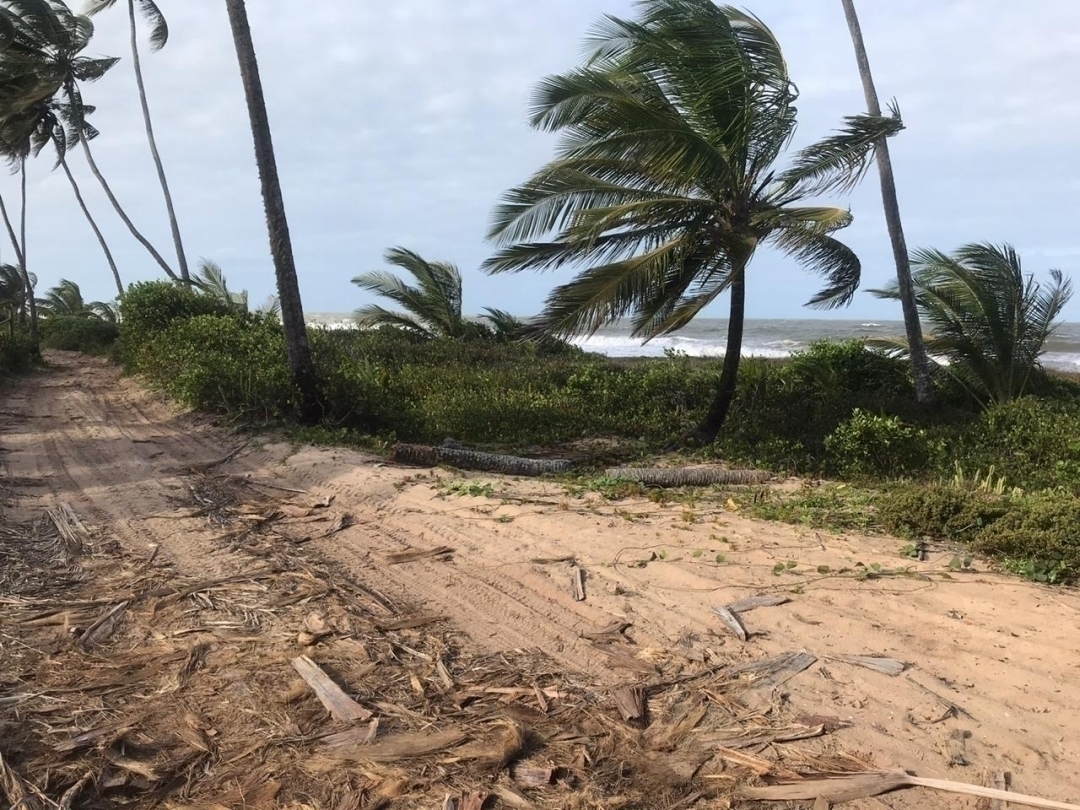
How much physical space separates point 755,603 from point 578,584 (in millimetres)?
997

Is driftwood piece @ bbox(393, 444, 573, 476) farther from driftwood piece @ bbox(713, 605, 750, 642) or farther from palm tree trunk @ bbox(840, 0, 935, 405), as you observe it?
palm tree trunk @ bbox(840, 0, 935, 405)

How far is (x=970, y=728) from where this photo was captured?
3.12 meters

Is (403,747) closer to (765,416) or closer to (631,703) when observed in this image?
(631,703)

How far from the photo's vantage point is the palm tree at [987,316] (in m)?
11.4

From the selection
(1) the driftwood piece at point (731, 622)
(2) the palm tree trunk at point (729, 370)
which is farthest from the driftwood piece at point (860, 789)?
(2) the palm tree trunk at point (729, 370)

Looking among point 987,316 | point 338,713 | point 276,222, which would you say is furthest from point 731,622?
point 987,316

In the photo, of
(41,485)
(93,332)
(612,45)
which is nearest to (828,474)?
(612,45)

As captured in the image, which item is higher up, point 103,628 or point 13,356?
point 13,356

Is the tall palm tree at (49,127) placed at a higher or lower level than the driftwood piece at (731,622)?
higher

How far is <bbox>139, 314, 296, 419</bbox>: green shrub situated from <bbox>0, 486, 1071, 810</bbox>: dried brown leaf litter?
4.82m

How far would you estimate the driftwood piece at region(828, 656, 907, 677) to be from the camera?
3.53 meters

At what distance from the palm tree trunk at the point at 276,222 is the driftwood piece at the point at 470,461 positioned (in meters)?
1.96

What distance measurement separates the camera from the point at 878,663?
3.60 metres

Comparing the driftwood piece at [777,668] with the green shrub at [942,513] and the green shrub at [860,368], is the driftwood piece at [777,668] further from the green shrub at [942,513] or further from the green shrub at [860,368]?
the green shrub at [860,368]
